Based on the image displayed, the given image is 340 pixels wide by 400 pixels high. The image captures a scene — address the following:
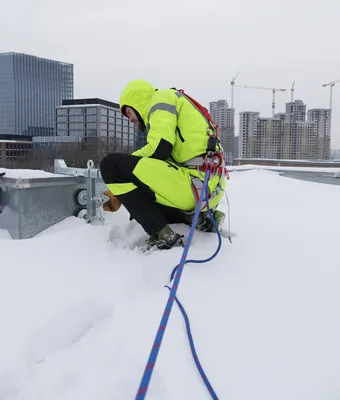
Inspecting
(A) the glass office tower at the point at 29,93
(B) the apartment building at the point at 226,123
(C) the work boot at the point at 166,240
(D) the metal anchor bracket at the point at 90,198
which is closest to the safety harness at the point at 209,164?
(C) the work boot at the point at 166,240

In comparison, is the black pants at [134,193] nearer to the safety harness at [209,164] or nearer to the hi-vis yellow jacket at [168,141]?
the hi-vis yellow jacket at [168,141]

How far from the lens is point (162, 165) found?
2348 millimetres

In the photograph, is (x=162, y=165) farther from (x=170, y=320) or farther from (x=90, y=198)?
(x=170, y=320)

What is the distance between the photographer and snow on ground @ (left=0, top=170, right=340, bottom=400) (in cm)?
121

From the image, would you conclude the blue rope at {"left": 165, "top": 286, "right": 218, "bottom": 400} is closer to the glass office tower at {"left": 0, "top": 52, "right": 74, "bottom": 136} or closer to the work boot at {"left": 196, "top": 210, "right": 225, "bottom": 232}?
the work boot at {"left": 196, "top": 210, "right": 225, "bottom": 232}

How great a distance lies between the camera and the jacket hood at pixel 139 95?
8.35 ft

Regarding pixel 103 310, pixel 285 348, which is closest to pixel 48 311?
pixel 103 310

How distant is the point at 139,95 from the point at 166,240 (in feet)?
3.23

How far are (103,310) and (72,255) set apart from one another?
71 cm

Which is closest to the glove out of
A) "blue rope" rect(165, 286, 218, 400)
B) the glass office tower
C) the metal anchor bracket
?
the metal anchor bracket

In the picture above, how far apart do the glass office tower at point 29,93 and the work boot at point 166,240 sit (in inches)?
3654

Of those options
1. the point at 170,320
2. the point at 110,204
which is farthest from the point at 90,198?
the point at 170,320

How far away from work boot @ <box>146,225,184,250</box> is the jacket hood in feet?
2.68

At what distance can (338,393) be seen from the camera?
117cm
